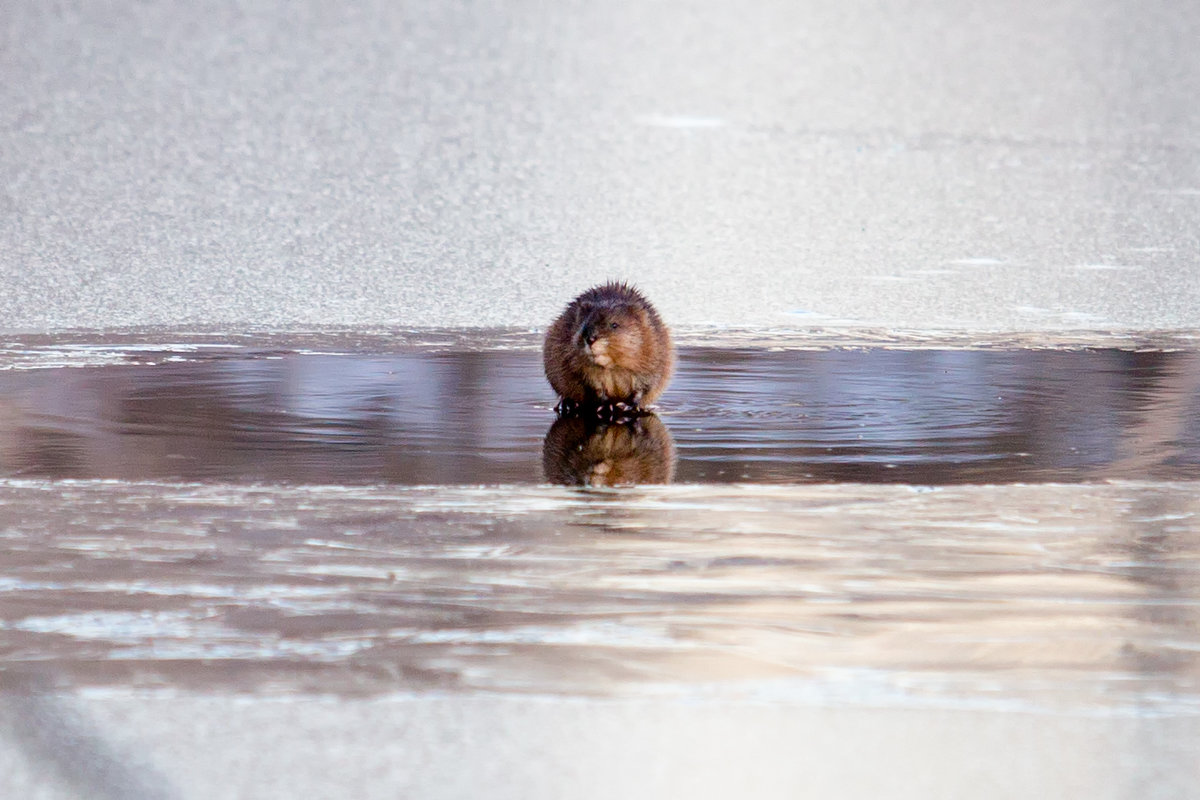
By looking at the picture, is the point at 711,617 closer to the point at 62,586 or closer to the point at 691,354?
the point at 62,586

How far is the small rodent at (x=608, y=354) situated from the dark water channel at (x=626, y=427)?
135mm

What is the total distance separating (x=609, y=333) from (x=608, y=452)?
0.74 meters

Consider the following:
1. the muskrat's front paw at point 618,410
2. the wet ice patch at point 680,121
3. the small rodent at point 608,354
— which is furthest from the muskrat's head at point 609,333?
the wet ice patch at point 680,121

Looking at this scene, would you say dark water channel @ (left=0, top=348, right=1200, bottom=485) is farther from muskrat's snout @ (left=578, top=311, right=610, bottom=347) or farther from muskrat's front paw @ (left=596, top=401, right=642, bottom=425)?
muskrat's snout @ (left=578, top=311, right=610, bottom=347)

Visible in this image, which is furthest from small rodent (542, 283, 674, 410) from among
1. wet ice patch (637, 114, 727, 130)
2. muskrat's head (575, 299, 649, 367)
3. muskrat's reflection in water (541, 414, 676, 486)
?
wet ice patch (637, 114, 727, 130)

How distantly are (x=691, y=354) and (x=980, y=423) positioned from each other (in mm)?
1857

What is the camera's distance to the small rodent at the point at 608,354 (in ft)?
18.3

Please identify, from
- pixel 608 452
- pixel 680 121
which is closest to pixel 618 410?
pixel 608 452

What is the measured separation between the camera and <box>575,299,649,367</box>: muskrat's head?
218 inches

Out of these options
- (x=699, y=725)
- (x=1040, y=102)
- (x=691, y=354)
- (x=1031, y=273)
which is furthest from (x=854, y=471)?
(x=1040, y=102)

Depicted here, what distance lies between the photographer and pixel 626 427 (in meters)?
5.46

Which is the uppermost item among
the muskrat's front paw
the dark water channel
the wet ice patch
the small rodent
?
the wet ice patch

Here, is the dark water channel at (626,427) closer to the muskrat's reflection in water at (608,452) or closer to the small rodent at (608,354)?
the muskrat's reflection in water at (608,452)

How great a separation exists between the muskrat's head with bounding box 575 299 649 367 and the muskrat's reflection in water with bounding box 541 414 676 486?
22 centimetres
